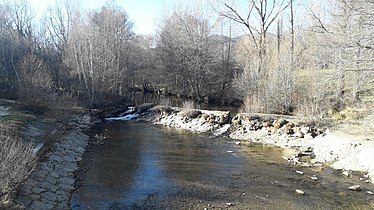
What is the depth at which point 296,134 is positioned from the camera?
738 inches

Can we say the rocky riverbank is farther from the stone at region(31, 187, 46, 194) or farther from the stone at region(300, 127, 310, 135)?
the stone at region(300, 127, 310, 135)

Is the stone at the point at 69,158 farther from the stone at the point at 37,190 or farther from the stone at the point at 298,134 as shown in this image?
the stone at the point at 298,134

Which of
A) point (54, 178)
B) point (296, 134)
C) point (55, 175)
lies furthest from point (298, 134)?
point (54, 178)

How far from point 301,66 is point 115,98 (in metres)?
17.0

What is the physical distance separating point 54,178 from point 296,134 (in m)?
12.7

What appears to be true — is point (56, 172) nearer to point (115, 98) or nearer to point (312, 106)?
point (312, 106)

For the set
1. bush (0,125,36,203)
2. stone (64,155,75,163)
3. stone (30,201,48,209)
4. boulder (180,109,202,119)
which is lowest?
stone (30,201,48,209)

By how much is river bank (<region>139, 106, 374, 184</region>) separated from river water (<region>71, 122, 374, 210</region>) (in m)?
1.09

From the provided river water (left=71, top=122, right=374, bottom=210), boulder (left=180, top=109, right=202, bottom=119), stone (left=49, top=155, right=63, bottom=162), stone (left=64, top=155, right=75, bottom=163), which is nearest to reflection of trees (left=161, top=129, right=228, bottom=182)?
river water (left=71, top=122, right=374, bottom=210)

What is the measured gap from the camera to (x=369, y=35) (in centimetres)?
1309

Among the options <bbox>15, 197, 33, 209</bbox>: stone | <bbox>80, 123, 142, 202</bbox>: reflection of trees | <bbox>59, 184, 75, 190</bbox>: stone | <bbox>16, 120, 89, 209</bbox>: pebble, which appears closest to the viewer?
<bbox>15, 197, 33, 209</bbox>: stone

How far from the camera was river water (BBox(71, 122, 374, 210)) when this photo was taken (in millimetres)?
10220

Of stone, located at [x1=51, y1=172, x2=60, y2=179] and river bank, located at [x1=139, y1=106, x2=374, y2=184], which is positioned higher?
river bank, located at [x1=139, y1=106, x2=374, y2=184]

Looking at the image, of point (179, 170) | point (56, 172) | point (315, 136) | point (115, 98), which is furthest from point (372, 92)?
point (115, 98)
